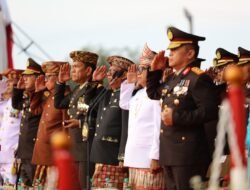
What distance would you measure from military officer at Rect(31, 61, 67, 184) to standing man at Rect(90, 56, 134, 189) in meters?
1.09

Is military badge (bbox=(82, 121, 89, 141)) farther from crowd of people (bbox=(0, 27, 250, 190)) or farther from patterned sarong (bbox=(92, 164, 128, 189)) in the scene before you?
patterned sarong (bbox=(92, 164, 128, 189))

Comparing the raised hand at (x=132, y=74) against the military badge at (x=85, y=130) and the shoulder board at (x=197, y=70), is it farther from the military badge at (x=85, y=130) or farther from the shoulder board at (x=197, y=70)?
the shoulder board at (x=197, y=70)

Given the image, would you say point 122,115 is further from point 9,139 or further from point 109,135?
point 9,139

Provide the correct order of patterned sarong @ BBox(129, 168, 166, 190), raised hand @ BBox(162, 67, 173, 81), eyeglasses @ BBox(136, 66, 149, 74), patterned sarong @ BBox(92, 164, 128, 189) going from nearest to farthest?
1. raised hand @ BBox(162, 67, 173, 81)
2. patterned sarong @ BBox(129, 168, 166, 190)
3. eyeglasses @ BBox(136, 66, 149, 74)
4. patterned sarong @ BBox(92, 164, 128, 189)

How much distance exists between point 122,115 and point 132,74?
1.62ft

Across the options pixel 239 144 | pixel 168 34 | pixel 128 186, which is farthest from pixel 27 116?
pixel 239 144

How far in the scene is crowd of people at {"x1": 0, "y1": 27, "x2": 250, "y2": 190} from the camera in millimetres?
6441

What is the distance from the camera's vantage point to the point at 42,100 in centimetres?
984

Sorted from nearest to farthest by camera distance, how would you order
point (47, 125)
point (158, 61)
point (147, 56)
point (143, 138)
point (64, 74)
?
point (158, 61)
point (143, 138)
point (147, 56)
point (64, 74)
point (47, 125)

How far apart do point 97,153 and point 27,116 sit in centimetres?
209

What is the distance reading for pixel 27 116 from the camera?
9.98 meters

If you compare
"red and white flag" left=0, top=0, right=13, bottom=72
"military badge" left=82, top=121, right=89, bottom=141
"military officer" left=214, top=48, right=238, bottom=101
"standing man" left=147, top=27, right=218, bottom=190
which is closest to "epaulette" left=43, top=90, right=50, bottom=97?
"military badge" left=82, top=121, right=89, bottom=141

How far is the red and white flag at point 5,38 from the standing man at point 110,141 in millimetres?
7353

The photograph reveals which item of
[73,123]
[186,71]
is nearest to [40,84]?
[73,123]
